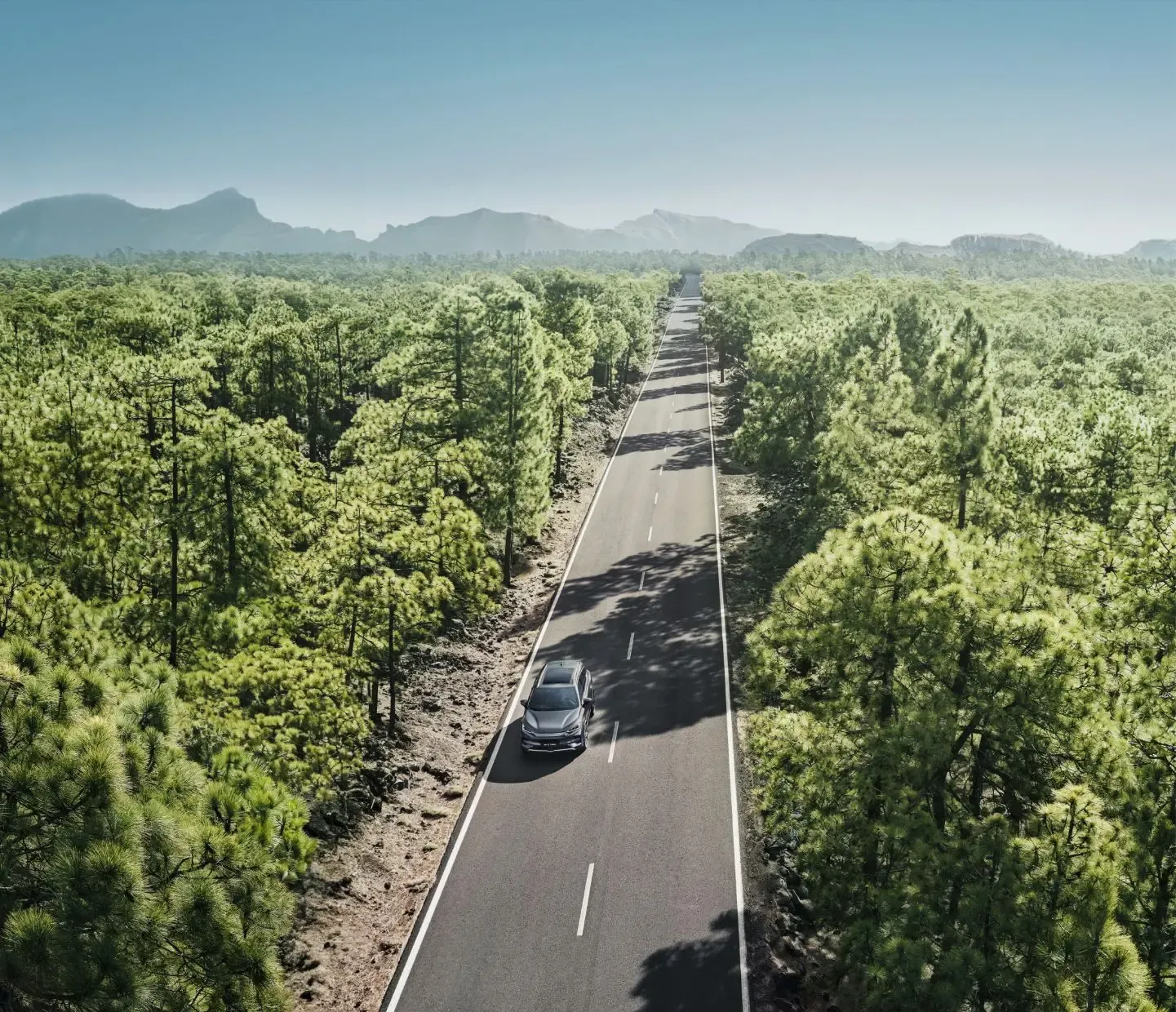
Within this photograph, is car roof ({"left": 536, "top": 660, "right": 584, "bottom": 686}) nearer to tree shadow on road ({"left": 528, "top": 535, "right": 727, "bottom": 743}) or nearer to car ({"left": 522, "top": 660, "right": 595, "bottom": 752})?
car ({"left": 522, "top": 660, "right": 595, "bottom": 752})

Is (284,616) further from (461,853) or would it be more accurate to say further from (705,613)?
(705,613)

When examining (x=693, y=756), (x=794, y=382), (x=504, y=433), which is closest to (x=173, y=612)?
(x=693, y=756)

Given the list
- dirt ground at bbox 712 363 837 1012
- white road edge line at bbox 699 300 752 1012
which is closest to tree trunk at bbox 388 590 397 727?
white road edge line at bbox 699 300 752 1012

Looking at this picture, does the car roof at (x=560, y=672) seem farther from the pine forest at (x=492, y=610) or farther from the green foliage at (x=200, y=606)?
the green foliage at (x=200, y=606)

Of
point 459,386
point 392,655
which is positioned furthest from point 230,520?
point 459,386

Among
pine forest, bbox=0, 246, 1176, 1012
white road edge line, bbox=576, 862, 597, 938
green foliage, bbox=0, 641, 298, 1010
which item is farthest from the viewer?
white road edge line, bbox=576, 862, 597, 938

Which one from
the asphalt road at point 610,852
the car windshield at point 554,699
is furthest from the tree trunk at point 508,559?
the car windshield at point 554,699
